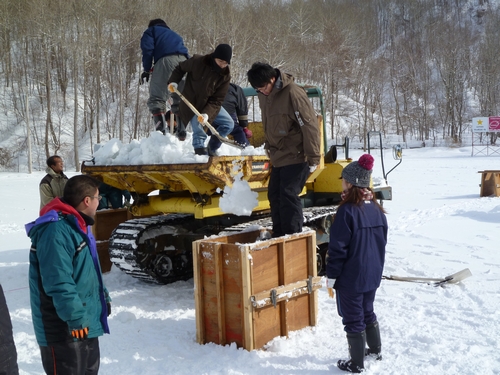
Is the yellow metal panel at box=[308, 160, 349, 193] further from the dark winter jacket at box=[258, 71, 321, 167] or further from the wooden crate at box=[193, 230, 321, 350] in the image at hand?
the wooden crate at box=[193, 230, 321, 350]

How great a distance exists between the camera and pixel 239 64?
29.8 metres

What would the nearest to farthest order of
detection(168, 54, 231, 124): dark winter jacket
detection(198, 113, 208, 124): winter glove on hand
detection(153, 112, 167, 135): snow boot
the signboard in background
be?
detection(198, 113, 208, 124): winter glove on hand → detection(168, 54, 231, 124): dark winter jacket → detection(153, 112, 167, 135): snow boot → the signboard in background

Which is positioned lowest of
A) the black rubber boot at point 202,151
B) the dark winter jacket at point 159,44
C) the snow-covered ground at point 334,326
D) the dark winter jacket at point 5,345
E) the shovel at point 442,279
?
the snow-covered ground at point 334,326

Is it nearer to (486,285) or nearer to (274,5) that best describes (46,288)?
(486,285)

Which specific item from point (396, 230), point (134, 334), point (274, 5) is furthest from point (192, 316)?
point (274, 5)

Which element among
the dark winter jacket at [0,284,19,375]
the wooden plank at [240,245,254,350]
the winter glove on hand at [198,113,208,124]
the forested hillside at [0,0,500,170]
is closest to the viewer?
the dark winter jacket at [0,284,19,375]

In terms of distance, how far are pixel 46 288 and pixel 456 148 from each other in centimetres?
3532

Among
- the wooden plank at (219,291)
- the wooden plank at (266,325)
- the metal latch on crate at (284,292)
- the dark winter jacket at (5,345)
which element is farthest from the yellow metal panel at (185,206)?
the dark winter jacket at (5,345)

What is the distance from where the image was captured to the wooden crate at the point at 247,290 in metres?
4.01

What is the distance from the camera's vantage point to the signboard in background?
35997 mm

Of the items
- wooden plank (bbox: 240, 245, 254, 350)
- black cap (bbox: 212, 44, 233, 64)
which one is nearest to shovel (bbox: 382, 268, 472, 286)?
wooden plank (bbox: 240, 245, 254, 350)

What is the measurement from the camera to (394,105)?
49.1 metres

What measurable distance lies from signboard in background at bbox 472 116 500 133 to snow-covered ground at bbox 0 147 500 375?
98.8 feet

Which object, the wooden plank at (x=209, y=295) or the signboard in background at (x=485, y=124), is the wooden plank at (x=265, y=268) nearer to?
the wooden plank at (x=209, y=295)
